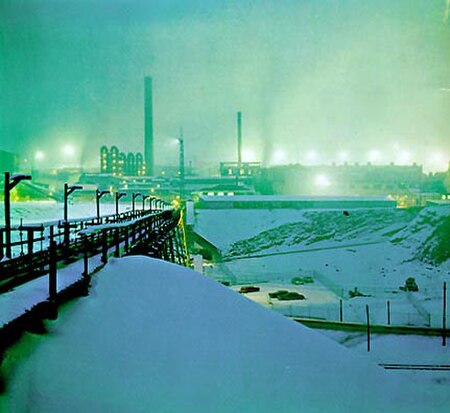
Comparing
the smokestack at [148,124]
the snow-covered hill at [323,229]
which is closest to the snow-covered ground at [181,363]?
the snow-covered hill at [323,229]

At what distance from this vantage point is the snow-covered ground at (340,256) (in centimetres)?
2258

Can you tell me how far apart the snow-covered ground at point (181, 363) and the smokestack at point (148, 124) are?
85.0 m

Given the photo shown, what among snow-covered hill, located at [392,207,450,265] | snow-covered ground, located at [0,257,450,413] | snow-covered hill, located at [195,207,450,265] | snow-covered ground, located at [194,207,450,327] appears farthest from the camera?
snow-covered hill, located at [195,207,450,265]

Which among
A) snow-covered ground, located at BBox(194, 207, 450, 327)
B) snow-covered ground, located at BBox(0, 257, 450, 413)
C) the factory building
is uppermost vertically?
the factory building

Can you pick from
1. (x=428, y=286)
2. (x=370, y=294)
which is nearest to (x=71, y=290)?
(x=370, y=294)

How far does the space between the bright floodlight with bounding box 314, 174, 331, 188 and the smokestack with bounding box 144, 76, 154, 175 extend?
37312 millimetres

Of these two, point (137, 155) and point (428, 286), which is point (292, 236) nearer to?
point (428, 286)

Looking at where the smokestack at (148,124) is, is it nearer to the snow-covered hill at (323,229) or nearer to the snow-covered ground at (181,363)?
the snow-covered hill at (323,229)

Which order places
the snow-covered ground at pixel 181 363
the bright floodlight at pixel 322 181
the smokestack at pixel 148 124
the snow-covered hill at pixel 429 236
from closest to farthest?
the snow-covered ground at pixel 181 363 < the snow-covered hill at pixel 429 236 < the bright floodlight at pixel 322 181 < the smokestack at pixel 148 124

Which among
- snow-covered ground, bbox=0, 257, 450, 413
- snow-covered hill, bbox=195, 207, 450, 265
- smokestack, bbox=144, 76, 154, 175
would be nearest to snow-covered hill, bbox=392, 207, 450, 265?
snow-covered hill, bbox=195, 207, 450, 265

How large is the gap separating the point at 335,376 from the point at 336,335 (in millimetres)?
13391

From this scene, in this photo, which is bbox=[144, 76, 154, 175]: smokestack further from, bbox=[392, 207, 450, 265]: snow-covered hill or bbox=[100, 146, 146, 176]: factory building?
bbox=[392, 207, 450, 265]: snow-covered hill

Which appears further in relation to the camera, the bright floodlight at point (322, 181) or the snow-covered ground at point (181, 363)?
the bright floodlight at point (322, 181)

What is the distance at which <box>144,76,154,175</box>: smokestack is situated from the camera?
289 ft
